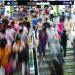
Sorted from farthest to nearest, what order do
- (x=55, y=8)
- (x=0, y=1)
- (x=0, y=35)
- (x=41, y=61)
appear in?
(x=55, y=8)
(x=0, y=1)
(x=41, y=61)
(x=0, y=35)

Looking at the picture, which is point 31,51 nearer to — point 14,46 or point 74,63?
point 74,63

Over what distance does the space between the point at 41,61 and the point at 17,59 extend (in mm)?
4592

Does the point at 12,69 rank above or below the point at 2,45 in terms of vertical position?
below

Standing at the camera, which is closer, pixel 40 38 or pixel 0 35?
pixel 0 35

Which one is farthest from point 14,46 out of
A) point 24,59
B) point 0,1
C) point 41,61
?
point 0,1

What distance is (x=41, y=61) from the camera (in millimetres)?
15727

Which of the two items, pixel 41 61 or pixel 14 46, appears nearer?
pixel 14 46

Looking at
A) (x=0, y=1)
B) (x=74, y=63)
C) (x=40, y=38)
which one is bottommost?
(x=74, y=63)

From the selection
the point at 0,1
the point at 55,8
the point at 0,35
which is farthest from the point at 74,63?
the point at 55,8

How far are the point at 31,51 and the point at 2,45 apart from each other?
414 cm

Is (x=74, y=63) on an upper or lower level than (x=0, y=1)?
lower

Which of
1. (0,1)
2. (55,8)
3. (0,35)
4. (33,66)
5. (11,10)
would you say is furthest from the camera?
(55,8)

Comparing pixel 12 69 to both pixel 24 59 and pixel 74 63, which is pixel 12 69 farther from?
pixel 74 63

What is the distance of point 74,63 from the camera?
15.8 meters
